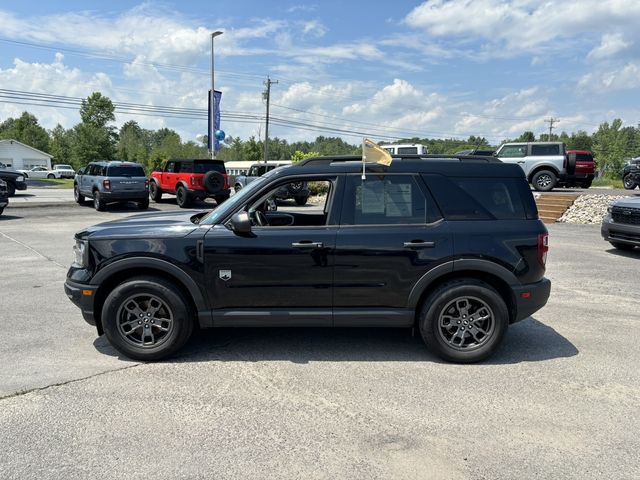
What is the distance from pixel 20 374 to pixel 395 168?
146 inches

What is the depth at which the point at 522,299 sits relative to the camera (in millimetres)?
4426

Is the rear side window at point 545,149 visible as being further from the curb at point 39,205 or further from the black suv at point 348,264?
the curb at point 39,205

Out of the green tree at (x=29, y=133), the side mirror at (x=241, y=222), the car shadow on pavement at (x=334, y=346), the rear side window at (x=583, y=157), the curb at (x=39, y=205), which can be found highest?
the green tree at (x=29, y=133)

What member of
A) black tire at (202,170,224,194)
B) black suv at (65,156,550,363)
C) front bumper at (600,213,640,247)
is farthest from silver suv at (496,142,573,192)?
black suv at (65,156,550,363)

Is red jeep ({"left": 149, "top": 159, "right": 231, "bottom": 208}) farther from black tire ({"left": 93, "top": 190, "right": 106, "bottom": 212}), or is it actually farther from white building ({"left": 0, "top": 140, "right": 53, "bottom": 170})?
white building ({"left": 0, "top": 140, "right": 53, "bottom": 170})

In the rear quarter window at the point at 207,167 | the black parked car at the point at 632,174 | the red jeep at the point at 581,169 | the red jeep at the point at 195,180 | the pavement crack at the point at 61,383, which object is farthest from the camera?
the black parked car at the point at 632,174

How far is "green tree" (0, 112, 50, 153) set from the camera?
3524 inches

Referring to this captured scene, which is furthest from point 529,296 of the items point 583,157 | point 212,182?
point 583,157

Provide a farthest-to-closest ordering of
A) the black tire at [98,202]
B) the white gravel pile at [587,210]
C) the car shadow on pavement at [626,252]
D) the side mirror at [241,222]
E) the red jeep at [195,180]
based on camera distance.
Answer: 1. the red jeep at [195,180]
2. the black tire at [98,202]
3. the white gravel pile at [587,210]
4. the car shadow on pavement at [626,252]
5. the side mirror at [241,222]

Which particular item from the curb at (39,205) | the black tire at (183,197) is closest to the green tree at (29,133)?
the curb at (39,205)

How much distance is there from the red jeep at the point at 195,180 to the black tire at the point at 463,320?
53.1 feet

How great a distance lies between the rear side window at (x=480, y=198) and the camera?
174 inches

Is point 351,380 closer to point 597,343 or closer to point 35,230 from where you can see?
point 597,343

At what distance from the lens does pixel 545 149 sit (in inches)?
788
